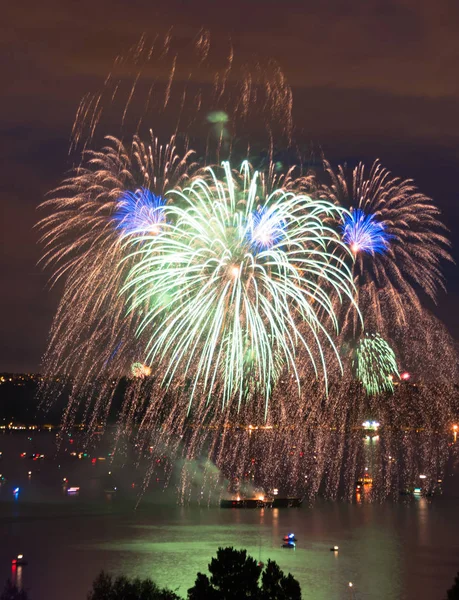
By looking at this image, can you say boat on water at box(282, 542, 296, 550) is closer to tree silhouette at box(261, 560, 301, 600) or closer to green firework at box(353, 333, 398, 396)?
green firework at box(353, 333, 398, 396)

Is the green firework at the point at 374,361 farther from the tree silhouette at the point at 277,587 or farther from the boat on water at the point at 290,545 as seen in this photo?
the tree silhouette at the point at 277,587

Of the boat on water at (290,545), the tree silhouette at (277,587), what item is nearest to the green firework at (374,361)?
the boat on water at (290,545)

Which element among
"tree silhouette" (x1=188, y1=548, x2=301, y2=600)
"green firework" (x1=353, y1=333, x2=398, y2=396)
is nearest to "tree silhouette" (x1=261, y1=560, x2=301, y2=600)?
"tree silhouette" (x1=188, y1=548, x2=301, y2=600)

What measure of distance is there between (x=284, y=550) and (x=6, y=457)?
73367mm

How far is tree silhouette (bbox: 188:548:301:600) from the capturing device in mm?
21125

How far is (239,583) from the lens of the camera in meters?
21.3

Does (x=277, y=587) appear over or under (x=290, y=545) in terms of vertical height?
under

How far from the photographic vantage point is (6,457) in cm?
11356

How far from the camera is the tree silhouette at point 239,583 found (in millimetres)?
21125

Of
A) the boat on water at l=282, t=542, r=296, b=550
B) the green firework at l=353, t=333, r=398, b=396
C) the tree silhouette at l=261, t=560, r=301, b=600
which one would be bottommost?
the tree silhouette at l=261, t=560, r=301, b=600

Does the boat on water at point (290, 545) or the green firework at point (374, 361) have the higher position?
the green firework at point (374, 361)

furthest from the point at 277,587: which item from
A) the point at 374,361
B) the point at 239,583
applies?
the point at 374,361

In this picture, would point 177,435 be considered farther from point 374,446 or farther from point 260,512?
point 260,512

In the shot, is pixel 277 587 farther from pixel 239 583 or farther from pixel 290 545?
pixel 290 545
